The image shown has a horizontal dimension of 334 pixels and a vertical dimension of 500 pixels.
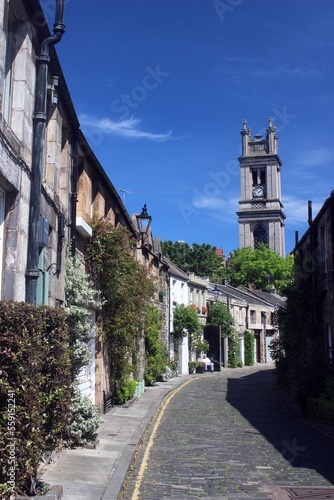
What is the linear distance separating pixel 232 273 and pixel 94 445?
224 ft

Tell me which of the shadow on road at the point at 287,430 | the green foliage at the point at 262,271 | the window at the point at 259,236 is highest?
the window at the point at 259,236

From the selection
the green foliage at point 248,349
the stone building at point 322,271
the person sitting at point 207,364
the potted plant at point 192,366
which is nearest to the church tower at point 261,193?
the green foliage at point 248,349

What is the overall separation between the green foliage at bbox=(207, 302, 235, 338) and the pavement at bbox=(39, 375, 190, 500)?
1206 inches

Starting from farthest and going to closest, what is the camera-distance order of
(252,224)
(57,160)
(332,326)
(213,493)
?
(252,224) < (332,326) < (57,160) < (213,493)

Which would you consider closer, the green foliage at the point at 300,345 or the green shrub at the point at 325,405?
the green shrub at the point at 325,405

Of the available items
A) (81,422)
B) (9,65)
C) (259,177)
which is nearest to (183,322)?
(81,422)

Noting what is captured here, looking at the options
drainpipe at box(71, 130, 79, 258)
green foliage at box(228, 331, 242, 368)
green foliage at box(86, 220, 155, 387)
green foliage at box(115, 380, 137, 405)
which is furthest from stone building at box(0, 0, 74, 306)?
green foliage at box(228, 331, 242, 368)

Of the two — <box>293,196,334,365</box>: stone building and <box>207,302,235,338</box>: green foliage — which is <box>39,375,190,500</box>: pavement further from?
<box>207,302,235,338</box>: green foliage

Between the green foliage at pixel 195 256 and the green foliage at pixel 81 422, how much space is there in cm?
6557

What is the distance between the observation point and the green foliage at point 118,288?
14.6 meters

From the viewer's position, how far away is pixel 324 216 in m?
20.3

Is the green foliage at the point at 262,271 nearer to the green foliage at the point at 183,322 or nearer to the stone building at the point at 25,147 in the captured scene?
the green foliage at the point at 183,322

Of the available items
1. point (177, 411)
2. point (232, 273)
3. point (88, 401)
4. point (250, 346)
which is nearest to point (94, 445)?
point (88, 401)

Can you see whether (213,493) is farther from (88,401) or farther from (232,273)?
(232,273)
